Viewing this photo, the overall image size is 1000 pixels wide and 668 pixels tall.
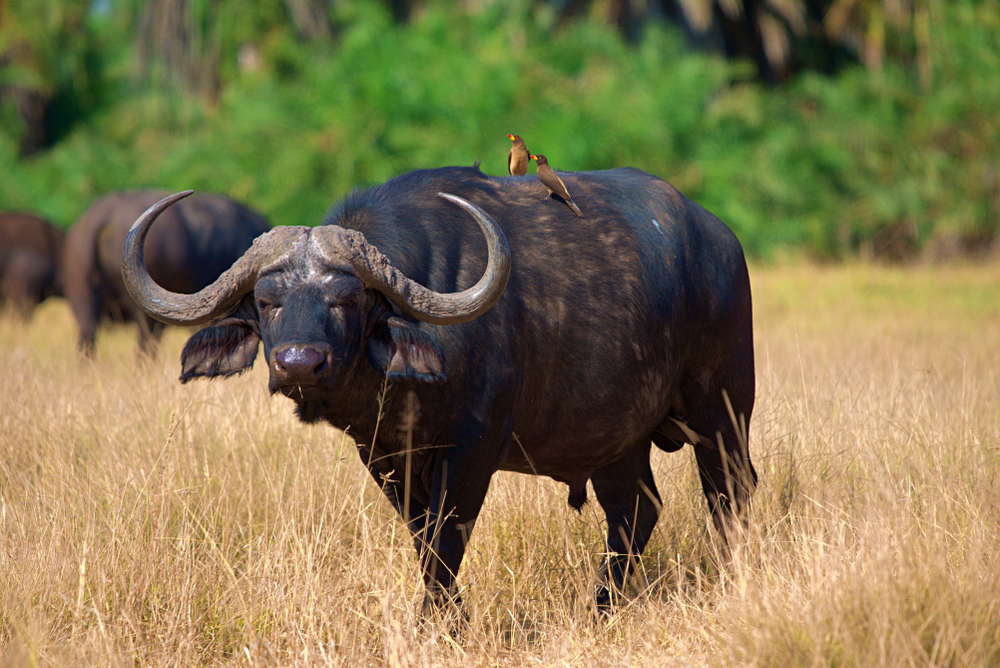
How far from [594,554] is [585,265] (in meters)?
1.34

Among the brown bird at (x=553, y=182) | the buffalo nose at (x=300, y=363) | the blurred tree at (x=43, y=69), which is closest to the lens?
the buffalo nose at (x=300, y=363)

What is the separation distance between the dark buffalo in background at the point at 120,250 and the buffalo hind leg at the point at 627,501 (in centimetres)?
570

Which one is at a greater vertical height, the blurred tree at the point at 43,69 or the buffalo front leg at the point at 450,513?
the blurred tree at the point at 43,69

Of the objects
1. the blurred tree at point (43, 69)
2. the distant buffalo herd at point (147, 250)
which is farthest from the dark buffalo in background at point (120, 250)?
the blurred tree at point (43, 69)

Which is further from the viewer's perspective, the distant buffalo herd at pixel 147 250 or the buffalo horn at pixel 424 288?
the distant buffalo herd at pixel 147 250

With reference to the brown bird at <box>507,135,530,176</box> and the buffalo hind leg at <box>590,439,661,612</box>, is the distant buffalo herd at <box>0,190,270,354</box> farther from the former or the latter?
the buffalo hind leg at <box>590,439,661,612</box>

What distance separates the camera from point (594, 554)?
422cm

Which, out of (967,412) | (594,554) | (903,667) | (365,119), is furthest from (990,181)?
(903,667)

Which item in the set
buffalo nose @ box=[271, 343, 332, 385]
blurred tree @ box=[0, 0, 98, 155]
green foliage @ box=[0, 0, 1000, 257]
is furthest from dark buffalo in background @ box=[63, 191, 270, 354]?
blurred tree @ box=[0, 0, 98, 155]

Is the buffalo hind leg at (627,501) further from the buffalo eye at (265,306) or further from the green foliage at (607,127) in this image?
the green foliage at (607,127)

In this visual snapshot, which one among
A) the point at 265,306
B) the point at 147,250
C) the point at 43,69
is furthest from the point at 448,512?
the point at 43,69

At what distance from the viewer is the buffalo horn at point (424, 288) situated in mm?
3080

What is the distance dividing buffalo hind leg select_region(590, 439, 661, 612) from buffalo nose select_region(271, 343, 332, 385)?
6.20 ft

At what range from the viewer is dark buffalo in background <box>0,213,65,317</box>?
1120 cm
